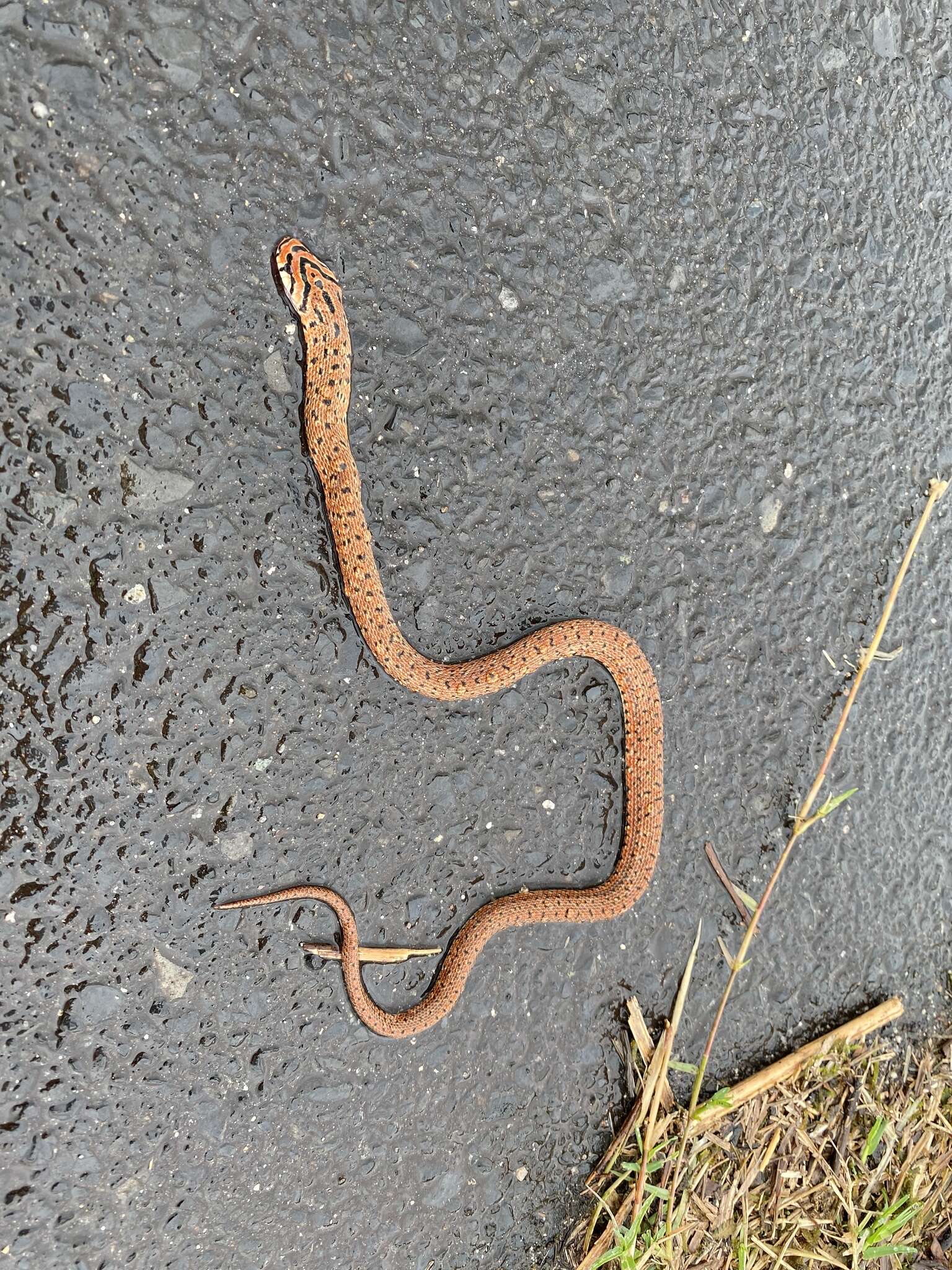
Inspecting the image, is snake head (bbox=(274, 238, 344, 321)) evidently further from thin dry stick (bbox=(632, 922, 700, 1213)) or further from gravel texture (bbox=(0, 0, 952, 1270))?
thin dry stick (bbox=(632, 922, 700, 1213))

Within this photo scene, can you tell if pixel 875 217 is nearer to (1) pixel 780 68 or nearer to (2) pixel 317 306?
(1) pixel 780 68

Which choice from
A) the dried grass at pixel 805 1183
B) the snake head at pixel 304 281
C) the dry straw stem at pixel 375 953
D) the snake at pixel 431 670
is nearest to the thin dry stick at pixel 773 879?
the dried grass at pixel 805 1183

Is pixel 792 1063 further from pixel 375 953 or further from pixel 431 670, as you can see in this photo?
pixel 431 670

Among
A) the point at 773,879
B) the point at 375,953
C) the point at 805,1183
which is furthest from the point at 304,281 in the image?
the point at 805,1183

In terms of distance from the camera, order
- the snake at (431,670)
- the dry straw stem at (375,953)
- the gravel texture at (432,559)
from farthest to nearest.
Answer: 1. the dry straw stem at (375,953)
2. the snake at (431,670)
3. the gravel texture at (432,559)

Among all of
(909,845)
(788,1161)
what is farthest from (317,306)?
(788,1161)

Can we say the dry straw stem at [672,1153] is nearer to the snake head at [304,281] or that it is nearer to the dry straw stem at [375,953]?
the dry straw stem at [375,953]
